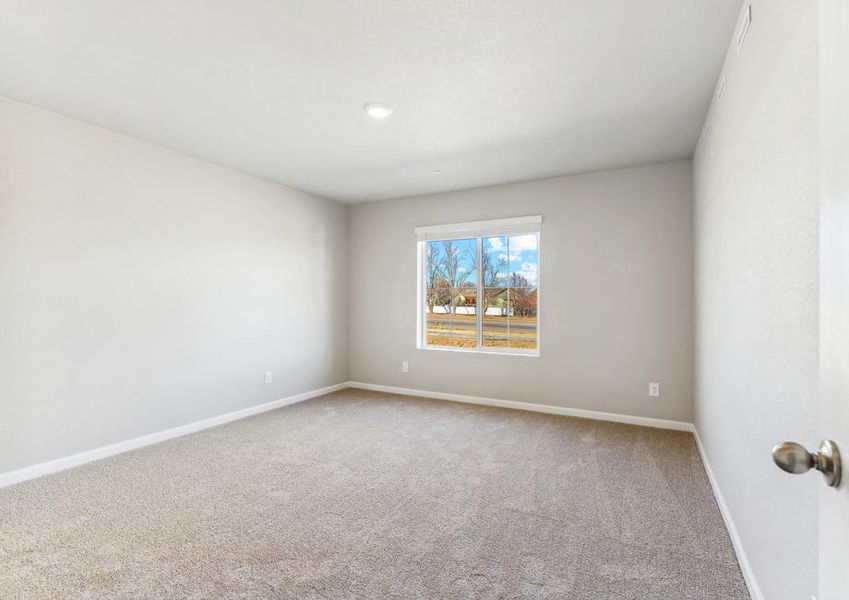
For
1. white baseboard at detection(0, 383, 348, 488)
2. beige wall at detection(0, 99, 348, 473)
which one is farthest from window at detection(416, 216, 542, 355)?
white baseboard at detection(0, 383, 348, 488)

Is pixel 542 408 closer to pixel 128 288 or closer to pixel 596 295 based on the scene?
pixel 596 295

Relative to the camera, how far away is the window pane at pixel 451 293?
4.94 m

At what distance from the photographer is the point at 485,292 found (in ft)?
15.9

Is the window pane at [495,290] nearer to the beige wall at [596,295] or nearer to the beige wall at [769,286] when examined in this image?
the beige wall at [596,295]

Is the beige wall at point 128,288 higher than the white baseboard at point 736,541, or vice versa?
the beige wall at point 128,288

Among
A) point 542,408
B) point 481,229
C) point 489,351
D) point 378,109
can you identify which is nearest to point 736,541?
point 542,408

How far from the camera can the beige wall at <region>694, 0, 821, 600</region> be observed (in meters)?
1.14

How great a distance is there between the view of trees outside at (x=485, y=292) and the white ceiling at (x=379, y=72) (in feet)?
4.15

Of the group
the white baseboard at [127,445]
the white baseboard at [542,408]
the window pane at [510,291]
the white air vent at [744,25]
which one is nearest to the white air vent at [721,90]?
the white air vent at [744,25]

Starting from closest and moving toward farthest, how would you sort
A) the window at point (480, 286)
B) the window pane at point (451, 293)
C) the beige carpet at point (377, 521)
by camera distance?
the beige carpet at point (377, 521), the window at point (480, 286), the window pane at point (451, 293)

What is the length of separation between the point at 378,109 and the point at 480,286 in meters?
2.53

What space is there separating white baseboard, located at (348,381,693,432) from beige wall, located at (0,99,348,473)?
1.15 metres

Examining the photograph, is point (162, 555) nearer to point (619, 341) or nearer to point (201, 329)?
point (201, 329)

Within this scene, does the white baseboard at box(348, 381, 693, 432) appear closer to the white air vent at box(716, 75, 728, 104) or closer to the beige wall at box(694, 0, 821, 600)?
the beige wall at box(694, 0, 821, 600)
